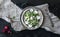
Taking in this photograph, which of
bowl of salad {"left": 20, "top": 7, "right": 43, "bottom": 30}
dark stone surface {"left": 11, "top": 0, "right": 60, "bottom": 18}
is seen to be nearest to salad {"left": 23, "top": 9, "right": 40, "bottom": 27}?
bowl of salad {"left": 20, "top": 7, "right": 43, "bottom": 30}

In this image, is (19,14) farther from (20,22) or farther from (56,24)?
(56,24)

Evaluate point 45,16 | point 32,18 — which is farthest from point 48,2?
point 32,18

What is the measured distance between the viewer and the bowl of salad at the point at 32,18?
1.79 m

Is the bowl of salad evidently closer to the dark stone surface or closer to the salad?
the salad

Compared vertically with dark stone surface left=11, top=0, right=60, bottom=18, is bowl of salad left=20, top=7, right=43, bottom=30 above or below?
below

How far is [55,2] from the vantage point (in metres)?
1.84

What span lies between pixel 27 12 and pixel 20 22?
0.16m

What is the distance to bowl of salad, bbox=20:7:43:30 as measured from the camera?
1.79 m

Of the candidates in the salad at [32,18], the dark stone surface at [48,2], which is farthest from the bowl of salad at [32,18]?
the dark stone surface at [48,2]

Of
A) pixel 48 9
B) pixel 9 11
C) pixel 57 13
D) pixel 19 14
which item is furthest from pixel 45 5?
pixel 9 11

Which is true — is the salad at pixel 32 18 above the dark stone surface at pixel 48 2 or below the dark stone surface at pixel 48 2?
below

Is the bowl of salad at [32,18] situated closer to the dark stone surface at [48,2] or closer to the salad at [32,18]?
the salad at [32,18]

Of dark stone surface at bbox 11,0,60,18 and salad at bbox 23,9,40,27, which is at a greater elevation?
dark stone surface at bbox 11,0,60,18

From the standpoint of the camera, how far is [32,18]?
5.86ft
